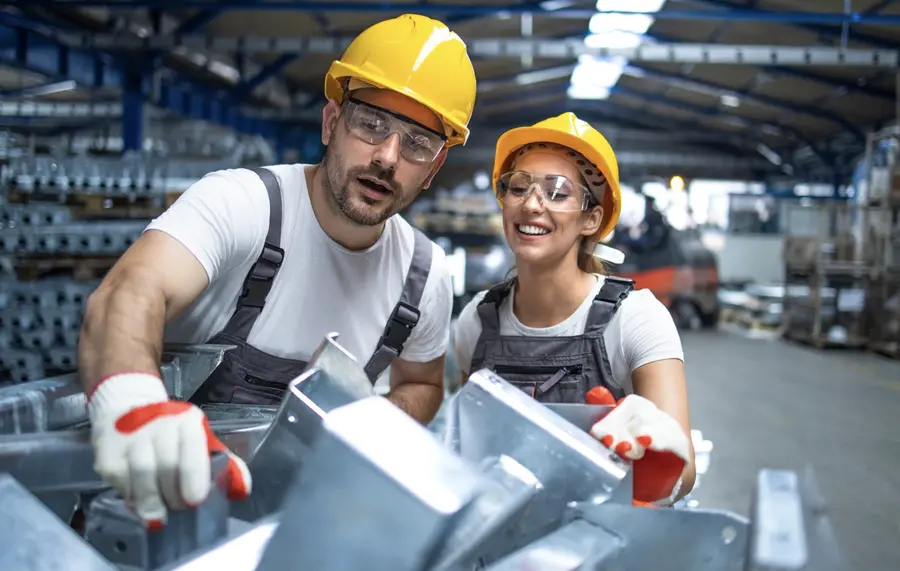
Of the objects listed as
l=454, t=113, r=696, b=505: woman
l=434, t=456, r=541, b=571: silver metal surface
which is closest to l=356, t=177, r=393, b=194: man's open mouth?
l=454, t=113, r=696, b=505: woman

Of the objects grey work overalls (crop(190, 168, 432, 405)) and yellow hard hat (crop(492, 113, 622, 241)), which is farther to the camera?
yellow hard hat (crop(492, 113, 622, 241))

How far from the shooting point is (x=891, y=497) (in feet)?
15.3

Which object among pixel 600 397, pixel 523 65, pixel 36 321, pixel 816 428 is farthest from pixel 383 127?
pixel 523 65

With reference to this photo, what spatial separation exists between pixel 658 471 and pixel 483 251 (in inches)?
328

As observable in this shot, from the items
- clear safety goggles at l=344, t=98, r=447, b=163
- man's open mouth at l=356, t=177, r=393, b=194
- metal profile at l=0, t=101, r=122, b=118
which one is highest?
metal profile at l=0, t=101, r=122, b=118

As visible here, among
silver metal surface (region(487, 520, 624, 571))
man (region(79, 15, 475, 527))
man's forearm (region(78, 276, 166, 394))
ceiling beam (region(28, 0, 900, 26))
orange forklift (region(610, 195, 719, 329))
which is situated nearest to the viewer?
silver metal surface (region(487, 520, 624, 571))

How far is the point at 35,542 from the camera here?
77 cm

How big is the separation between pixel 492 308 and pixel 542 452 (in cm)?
144

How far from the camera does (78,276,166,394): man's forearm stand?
4.37 ft

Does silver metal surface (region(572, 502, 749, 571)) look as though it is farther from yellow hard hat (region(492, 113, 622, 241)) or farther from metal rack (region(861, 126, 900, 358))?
metal rack (region(861, 126, 900, 358))

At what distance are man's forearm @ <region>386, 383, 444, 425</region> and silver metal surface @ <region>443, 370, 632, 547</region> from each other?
1332mm

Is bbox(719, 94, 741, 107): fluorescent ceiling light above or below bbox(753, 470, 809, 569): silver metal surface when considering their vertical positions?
above

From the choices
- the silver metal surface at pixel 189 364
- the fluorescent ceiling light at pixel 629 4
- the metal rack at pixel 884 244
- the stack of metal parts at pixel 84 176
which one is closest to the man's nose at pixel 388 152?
the silver metal surface at pixel 189 364

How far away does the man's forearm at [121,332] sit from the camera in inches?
52.4
